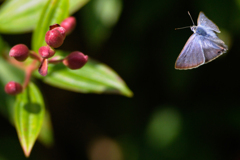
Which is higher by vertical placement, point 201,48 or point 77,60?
point 201,48

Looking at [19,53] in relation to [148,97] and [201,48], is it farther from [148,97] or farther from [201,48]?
[148,97]

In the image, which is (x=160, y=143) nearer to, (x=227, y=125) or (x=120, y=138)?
(x=120, y=138)

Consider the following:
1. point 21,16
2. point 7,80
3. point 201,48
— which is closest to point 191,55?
point 201,48

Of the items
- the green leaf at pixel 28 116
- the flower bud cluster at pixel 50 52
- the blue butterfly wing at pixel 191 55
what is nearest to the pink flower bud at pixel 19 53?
the flower bud cluster at pixel 50 52

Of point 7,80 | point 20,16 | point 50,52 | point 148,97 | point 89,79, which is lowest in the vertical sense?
point 148,97

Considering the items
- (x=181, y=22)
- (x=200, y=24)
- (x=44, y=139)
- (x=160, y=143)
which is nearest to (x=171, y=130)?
(x=160, y=143)

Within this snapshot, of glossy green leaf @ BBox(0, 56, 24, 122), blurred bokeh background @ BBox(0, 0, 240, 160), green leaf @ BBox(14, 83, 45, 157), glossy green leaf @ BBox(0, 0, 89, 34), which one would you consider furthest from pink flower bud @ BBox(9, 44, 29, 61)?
blurred bokeh background @ BBox(0, 0, 240, 160)

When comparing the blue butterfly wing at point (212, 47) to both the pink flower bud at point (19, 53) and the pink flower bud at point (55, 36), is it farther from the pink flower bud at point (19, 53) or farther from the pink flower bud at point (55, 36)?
the pink flower bud at point (19, 53)

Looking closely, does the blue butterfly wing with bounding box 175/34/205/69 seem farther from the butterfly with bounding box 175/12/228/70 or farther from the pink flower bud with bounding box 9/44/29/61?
the pink flower bud with bounding box 9/44/29/61
